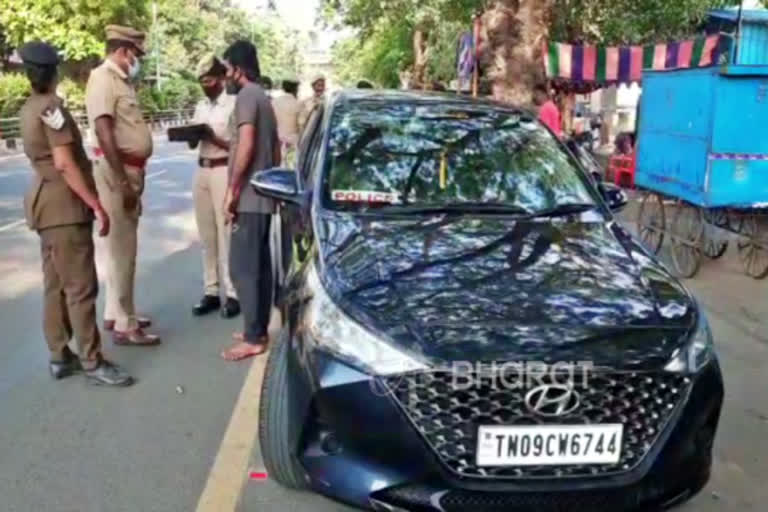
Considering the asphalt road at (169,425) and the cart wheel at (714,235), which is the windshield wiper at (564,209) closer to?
the asphalt road at (169,425)

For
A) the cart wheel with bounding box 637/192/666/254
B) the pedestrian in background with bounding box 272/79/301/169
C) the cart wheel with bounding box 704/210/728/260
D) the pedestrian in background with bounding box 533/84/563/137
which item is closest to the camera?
the cart wheel with bounding box 704/210/728/260

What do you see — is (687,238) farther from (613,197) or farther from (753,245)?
(613,197)

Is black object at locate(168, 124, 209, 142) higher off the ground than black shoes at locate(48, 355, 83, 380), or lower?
higher

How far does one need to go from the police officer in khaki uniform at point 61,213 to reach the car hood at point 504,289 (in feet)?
5.09

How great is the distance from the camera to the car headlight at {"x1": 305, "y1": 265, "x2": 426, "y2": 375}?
265 centimetres

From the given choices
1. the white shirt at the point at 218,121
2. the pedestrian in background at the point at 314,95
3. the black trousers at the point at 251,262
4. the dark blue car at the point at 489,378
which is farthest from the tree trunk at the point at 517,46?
the dark blue car at the point at 489,378

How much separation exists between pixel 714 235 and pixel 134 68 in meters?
5.63

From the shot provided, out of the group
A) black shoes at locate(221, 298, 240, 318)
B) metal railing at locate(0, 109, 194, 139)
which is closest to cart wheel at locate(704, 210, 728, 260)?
black shoes at locate(221, 298, 240, 318)

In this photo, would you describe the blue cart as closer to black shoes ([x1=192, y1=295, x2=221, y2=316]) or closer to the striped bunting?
black shoes ([x1=192, y1=295, x2=221, y2=316])

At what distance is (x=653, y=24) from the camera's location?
1689cm

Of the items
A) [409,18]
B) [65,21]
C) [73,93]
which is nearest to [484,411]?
[409,18]

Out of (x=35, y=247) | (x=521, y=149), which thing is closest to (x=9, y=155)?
(x=35, y=247)

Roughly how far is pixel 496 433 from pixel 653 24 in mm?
15974

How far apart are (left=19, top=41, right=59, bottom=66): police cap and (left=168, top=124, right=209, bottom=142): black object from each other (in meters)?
1.26
